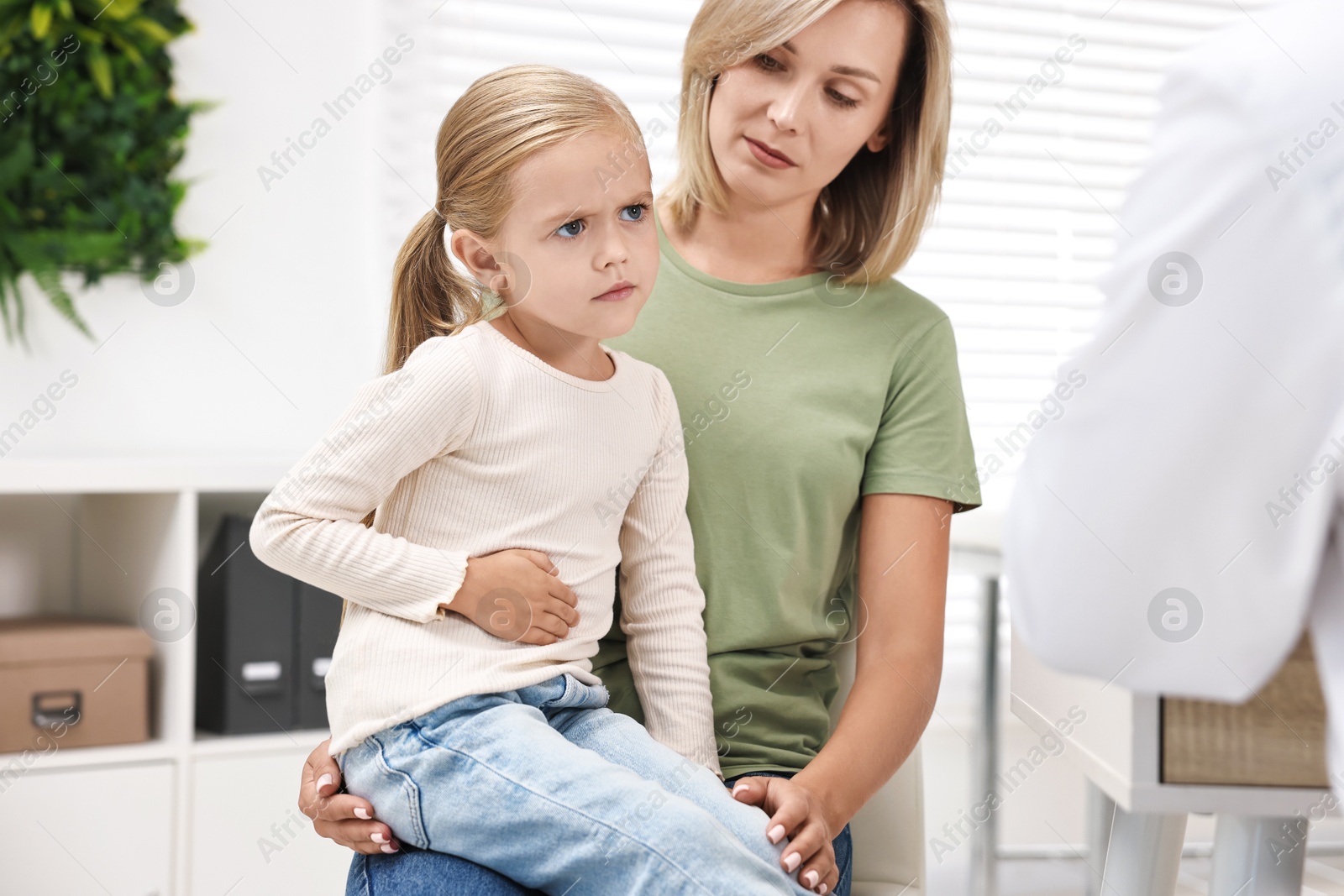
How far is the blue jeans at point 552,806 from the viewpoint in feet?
2.49

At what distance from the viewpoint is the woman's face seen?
3.39ft

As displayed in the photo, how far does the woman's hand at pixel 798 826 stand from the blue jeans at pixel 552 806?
1 centimetres

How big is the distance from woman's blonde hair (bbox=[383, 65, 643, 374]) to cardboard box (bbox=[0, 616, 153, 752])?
2.52 feet

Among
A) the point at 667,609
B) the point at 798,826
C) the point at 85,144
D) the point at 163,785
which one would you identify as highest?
the point at 85,144

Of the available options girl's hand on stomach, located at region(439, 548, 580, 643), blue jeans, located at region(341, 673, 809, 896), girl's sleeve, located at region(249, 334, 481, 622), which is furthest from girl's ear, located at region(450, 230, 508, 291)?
blue jeans, located at region(341, 673, 809, 896)

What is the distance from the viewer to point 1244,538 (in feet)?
1.46

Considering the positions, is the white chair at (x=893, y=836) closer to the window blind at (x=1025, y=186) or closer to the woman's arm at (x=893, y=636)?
the woman's arm at (x=893, y=636)

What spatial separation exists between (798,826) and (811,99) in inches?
26.2

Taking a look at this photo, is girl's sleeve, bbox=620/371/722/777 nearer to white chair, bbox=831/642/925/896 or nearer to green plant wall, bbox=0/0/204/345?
white chair, bbox=831/642/925/896

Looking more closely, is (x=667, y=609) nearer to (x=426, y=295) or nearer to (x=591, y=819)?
(x=591, y=819)

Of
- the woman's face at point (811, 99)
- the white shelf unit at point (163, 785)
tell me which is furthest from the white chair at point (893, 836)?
the white shelf unit at point (163, 785)

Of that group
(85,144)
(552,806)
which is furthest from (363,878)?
(85,144)

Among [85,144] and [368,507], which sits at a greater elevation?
[85,144]

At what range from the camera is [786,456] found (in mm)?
1071
